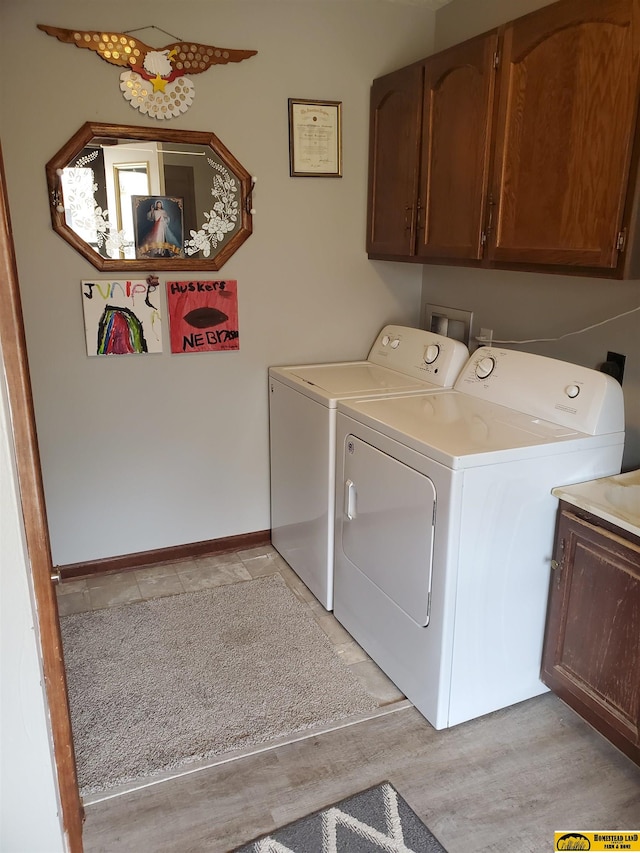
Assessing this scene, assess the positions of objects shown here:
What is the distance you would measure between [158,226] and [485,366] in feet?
4.87

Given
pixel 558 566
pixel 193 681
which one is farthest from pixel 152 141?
pixel 558 566

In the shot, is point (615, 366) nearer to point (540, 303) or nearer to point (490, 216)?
point (540, 303)

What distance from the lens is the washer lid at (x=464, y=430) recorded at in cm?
186

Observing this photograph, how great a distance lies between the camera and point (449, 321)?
3.07 metres

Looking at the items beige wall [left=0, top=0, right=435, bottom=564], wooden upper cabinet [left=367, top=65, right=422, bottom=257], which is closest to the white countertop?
wooden upper cabinet [left=367, top=65, right=422, bottom=257]

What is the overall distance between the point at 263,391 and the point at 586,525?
170 centimetres

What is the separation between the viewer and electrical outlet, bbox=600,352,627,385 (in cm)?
218

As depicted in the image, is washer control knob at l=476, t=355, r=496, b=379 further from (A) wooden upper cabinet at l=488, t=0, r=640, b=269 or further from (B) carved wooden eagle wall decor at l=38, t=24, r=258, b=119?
(B) carved wooden eagle wall decor at l=38, t=24, r=258, b=119

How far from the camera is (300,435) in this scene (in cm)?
274

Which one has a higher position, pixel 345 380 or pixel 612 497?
pixel 345 380

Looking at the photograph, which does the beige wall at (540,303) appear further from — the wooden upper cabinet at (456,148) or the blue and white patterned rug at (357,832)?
the blue and white patterned rug at (357,832)

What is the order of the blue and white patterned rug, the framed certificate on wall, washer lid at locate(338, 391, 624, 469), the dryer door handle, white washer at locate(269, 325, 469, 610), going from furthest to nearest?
the framed certificate on wall, white washer at locate(269, 325, 469, 610), the dryer door handle, washer lid at locate(338, 391, 624, 469), the blue and white patterned rug

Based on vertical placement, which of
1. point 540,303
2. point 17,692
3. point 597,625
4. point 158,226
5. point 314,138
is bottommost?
point 597,625

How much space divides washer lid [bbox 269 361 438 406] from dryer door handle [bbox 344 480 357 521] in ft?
1.05
